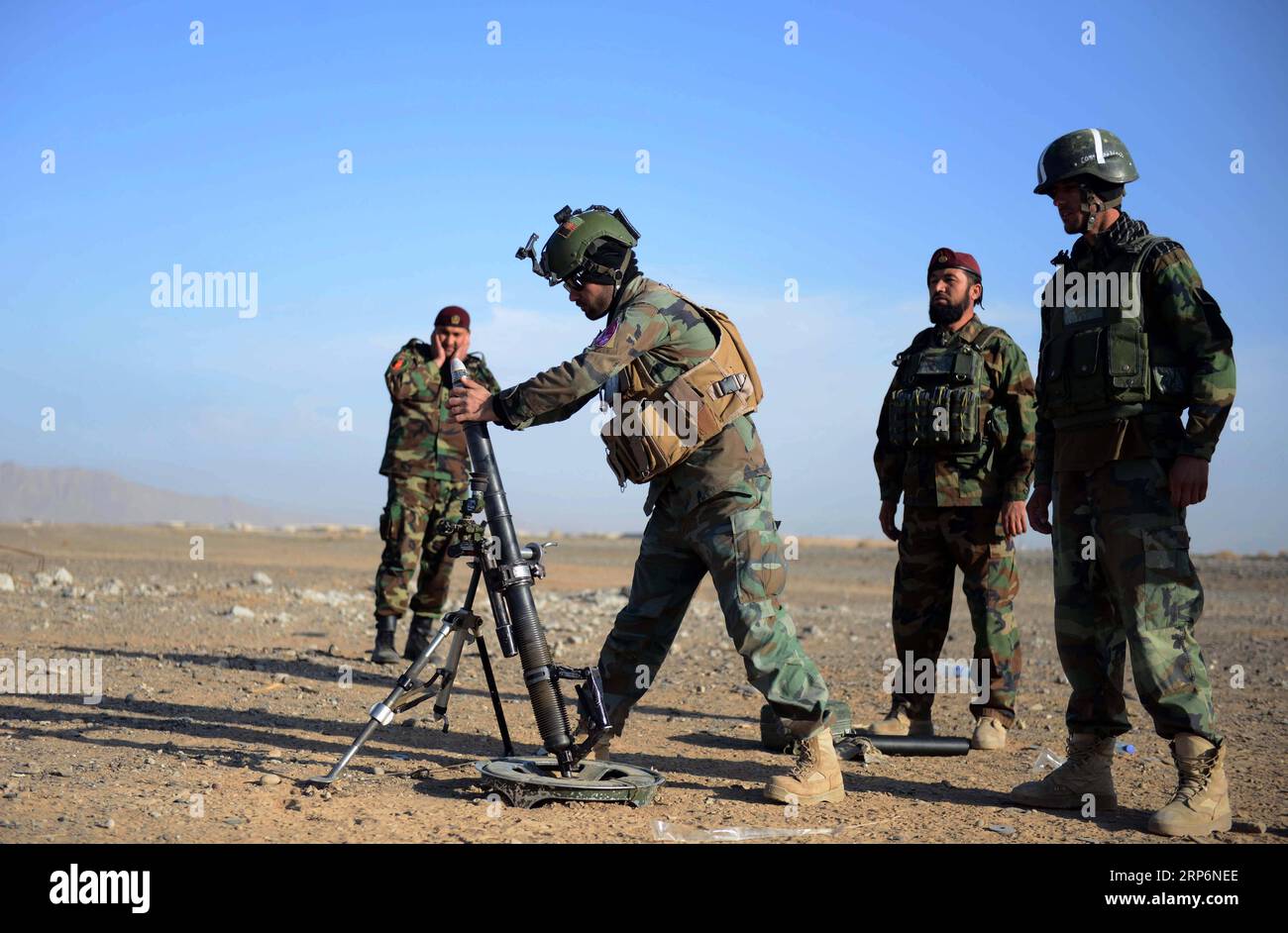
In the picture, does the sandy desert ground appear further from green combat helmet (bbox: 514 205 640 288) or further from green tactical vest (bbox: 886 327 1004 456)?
green combat helmet (bbox: 514 205 640 288)

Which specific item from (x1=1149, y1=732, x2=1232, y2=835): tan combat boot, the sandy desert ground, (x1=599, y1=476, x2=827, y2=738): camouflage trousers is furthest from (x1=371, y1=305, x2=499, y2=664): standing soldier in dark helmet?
(x1=1149, y1=732, x2=1232, y2=835): tan combat boot

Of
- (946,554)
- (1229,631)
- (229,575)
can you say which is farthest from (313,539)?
(946,554)

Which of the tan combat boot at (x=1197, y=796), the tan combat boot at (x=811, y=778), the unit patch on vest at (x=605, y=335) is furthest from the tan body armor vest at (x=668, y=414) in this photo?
the tan combat boot at (x=1197, y=796)

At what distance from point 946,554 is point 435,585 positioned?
13.7ft

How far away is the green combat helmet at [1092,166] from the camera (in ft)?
16.5

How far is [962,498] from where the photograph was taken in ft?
22.3

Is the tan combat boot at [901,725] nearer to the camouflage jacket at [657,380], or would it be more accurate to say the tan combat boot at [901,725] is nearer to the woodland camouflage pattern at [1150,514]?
the woodland camouflage pattern at [1150,514]

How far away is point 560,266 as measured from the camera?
5.20 m

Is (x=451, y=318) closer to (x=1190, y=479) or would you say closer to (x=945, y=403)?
(x=945, y=403)

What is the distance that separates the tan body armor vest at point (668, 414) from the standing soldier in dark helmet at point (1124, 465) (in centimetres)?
143

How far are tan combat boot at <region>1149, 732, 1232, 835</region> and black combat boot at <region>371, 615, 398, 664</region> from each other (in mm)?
6218

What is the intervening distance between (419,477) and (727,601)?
4.91m

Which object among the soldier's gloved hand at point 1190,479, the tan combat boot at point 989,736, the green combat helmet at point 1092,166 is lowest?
the tan combat boot at point 989,736
